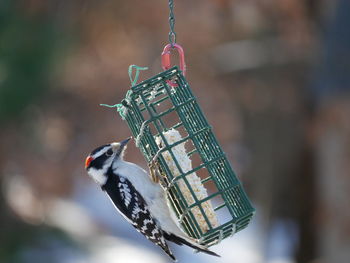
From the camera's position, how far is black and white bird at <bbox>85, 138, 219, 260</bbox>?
229 inches

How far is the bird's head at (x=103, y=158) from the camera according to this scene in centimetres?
599

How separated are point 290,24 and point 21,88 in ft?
17.2

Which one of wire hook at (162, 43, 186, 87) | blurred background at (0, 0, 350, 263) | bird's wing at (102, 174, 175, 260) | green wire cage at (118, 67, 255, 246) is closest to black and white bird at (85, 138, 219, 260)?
bird's wing at (102, 174, 175, 260)

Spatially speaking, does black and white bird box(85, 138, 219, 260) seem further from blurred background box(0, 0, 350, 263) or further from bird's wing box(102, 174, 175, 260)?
blurred background box(0, 0, 350, 263)

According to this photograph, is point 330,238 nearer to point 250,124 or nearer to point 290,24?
point 250,124

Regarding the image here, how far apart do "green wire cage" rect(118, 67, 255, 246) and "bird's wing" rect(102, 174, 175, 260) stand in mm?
251

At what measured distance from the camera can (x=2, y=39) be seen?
11.2m

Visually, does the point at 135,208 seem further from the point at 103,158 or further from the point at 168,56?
the point at 168,56

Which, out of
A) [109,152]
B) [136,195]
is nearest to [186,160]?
[136,195]

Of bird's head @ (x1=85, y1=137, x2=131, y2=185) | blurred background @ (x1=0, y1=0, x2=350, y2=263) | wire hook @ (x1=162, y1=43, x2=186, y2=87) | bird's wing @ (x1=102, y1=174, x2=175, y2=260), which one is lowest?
bird's wing @ (x1=102, y1=174, x2=175, y2=260)

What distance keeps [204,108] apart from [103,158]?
817cm

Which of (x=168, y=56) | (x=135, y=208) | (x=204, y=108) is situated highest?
(x=204, y=108)

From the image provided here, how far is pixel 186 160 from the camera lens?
559 cm

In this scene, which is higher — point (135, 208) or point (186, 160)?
point (186, 160)
